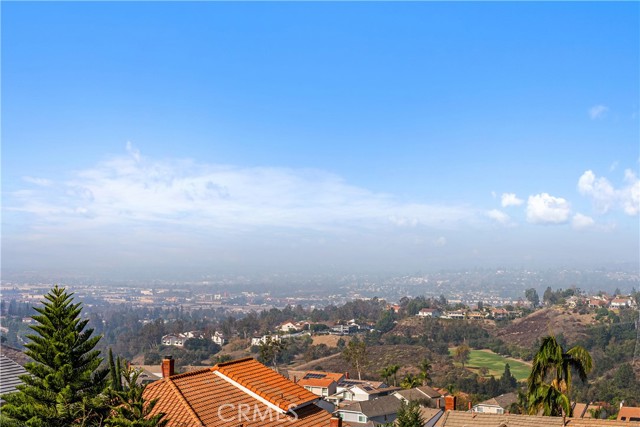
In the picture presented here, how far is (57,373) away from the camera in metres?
15.0

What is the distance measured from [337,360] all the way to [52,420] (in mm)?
90448

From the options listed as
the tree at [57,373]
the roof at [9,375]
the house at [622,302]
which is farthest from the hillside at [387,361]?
the house at [622,302]

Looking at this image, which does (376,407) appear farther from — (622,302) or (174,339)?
(622,302)

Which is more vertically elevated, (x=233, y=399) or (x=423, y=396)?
(x=233, y=399)

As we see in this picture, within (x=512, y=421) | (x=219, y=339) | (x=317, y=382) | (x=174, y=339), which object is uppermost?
(x=512, y=421)

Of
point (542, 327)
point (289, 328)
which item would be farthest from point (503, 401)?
point (289, 328)

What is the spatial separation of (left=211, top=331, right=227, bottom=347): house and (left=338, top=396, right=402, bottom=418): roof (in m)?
90.7

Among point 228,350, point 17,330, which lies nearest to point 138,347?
point 228,350

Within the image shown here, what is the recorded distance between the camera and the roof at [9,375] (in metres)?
20.6

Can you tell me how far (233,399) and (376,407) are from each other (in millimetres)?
35246

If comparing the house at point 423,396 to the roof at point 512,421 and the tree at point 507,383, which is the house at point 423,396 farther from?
the roof at point 512,421

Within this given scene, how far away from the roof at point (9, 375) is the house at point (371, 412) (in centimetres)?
2990

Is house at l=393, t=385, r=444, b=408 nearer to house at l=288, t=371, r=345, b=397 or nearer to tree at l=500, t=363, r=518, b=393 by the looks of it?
house at l=288, t=371, r=345, b=397

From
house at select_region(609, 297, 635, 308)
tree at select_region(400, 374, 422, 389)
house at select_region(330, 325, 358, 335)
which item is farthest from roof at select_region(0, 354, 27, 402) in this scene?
house at select_region(609, 297, 635, 308)
